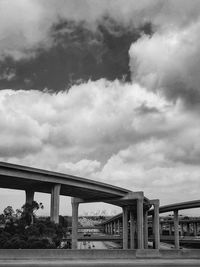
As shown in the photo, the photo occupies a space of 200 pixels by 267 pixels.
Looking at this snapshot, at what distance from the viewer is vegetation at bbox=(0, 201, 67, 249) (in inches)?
2185

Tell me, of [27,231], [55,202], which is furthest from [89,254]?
[55,202]

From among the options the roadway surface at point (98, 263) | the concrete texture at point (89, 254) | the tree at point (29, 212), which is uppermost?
the tree at point (29, 212)

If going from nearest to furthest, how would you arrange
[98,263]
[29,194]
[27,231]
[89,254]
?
[98,263] < [89,254] < [27,231] < [29,194]

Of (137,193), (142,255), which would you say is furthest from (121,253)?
(137,193)

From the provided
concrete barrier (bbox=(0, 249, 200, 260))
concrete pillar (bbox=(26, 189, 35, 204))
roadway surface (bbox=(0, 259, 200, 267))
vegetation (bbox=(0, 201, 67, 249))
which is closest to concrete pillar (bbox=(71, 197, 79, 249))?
concrete pillar (bbox=(26, 189, 35, 204))

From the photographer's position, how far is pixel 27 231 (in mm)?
58781

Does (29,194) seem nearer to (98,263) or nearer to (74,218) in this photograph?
(74,218)

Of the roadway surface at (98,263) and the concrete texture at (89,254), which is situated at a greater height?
the concrete texture at (89,254)

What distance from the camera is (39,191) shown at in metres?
80.9

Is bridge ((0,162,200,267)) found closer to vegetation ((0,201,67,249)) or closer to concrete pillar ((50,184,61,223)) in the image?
concrete pillar ((50,184,61,223))

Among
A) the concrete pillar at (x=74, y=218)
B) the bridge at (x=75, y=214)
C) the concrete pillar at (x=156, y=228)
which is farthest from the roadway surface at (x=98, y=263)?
the concrete pillar at (x=156, y=228)

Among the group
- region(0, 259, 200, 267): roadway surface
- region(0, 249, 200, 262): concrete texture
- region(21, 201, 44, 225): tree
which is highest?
region(21, 201, 44, 225): tree

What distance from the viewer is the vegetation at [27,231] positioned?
5550 cm

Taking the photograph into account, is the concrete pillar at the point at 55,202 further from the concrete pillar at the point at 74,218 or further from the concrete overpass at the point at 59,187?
the concrete pillar at the point at 74,218
